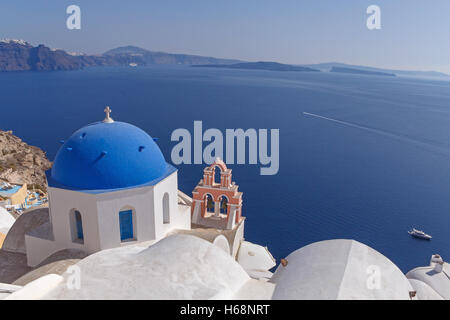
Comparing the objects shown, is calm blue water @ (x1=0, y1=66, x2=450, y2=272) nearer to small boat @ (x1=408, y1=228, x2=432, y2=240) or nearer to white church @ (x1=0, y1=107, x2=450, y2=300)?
small boat @ (x1=408, y1=228, x2=432, y2=240)

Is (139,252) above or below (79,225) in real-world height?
above

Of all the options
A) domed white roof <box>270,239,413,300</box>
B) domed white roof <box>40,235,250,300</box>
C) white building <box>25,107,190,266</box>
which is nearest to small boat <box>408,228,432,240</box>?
domed white roof <box>270,239,413,300</box>

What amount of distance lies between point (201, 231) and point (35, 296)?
6.97 m

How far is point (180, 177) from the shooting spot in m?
36.5

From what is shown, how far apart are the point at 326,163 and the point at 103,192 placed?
3552cm

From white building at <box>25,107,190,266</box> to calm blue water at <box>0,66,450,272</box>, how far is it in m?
15.4

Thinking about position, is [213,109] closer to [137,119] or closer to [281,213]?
[137,119]

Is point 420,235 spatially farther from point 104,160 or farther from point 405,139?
point 405,139

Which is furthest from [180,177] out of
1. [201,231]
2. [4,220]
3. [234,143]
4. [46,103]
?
[46,103]

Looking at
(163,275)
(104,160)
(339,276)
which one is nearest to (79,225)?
(104,160)

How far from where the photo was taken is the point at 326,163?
4084 centimetres

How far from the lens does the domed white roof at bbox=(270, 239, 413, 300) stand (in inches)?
210

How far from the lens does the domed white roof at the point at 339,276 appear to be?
533 cm

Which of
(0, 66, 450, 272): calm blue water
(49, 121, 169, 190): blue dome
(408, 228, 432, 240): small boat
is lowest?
(408, 228, 432, 240): small boat
